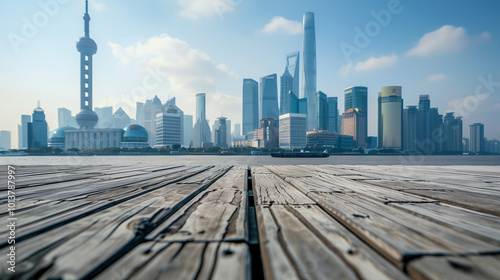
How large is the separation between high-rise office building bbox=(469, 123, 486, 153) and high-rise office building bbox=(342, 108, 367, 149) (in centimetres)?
7513

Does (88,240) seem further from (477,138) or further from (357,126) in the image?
(477,138)

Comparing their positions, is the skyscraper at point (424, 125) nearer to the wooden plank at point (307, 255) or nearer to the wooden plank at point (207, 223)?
the wooden plank at point (207, 223)

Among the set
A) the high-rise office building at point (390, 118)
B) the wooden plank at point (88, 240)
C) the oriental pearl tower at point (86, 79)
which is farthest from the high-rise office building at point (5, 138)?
the high-rise office building at point (390, 118)

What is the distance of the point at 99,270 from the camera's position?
93 centimetres

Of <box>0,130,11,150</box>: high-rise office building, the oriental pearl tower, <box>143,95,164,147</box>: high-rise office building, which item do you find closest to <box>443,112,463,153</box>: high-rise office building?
<box>143,95,164,147</box>: high-rise office building

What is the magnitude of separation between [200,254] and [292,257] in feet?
1.29

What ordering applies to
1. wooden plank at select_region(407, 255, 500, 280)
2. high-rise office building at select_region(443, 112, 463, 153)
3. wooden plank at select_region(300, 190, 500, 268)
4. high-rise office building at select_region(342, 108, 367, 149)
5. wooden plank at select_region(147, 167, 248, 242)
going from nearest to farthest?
wooden plank at select_region(407, 255, 500, 280) < wooden plank at select_region(300, 190, 500, 268) < wooden plank at select_region(147, 167, 248, 242) < high-rise office building at select_region(443, 112, 463, 153) < high-rise office building at select_region(342, 108, 367, 149)

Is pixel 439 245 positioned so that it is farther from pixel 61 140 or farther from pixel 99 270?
pixel 61 140

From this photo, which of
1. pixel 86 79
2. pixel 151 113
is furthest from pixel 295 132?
pixel 86 79

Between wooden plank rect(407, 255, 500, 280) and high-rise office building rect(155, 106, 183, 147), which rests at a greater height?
high-rise office building rect(155, 106, 183, 147)

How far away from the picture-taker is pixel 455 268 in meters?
0.91

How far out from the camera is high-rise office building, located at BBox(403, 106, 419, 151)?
152600 mm

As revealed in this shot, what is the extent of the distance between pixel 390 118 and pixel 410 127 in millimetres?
15773

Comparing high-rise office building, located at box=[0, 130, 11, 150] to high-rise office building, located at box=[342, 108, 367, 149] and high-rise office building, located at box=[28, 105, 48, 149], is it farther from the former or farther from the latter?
high-rise office building, located at box=[342, 108, 367, 149]
